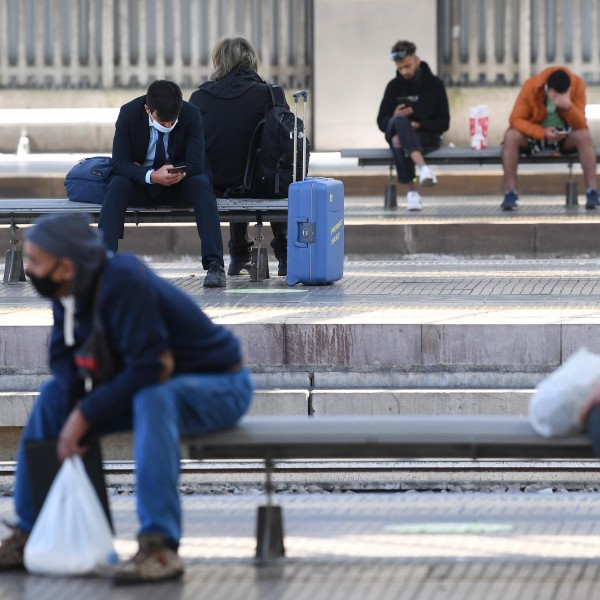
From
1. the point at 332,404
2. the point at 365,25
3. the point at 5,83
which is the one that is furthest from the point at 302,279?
the point at 5,83

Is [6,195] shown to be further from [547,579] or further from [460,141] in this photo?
[547,579]

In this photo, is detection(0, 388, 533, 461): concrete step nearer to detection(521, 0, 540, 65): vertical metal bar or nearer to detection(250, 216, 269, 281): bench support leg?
detection(250, 216, 269, 281): bench support leg

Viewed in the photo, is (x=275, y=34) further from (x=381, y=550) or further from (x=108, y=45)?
(x=381, y=550)

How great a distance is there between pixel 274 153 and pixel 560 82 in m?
3.52

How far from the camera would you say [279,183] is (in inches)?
339

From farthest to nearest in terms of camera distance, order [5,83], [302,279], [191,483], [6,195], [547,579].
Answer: [5,83] → [6,195] → [302,279] → [191,483] → [547,579]

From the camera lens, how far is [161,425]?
4.00 metres

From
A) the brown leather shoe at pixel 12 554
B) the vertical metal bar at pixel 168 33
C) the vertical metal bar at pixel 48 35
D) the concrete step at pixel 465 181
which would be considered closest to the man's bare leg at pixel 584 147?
the concrete step at pixel 465 181

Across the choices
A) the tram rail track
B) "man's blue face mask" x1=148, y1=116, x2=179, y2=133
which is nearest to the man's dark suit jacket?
"man's blue face mask" x1=148, y1=116, x2=179, y2=133

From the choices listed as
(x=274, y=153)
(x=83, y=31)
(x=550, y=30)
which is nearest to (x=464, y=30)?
(x=550, y=30)

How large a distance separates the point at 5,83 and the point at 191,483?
35.9 feet

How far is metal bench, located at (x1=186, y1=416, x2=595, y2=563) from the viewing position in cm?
412

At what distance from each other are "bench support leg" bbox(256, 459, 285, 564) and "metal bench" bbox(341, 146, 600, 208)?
25.7 feet

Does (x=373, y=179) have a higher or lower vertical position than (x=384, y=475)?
higher
